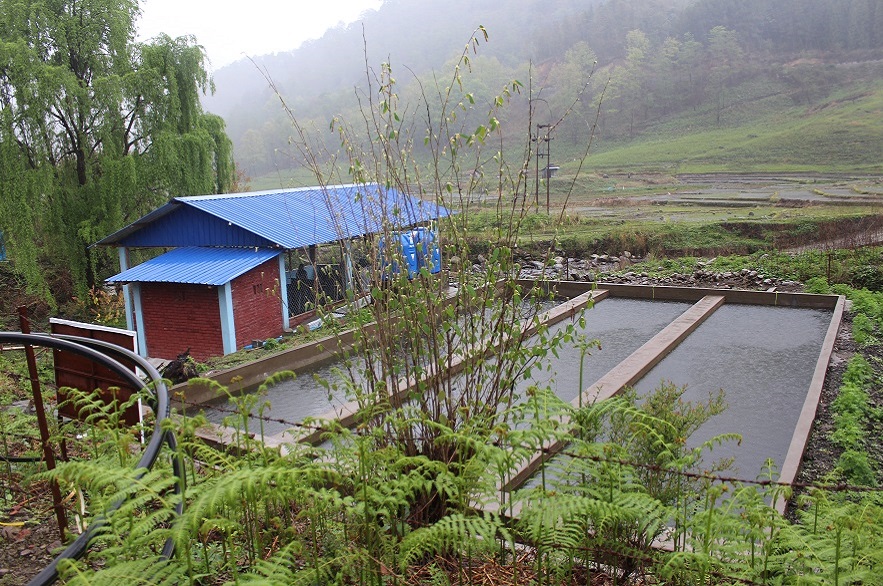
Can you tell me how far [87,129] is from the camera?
1794 centimetres

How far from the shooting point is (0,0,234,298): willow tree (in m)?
16.7

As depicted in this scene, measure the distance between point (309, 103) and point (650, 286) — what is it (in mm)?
89568

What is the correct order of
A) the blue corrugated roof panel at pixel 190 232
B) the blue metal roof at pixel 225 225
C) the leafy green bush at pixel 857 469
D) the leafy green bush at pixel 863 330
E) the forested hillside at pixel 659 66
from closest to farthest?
the leafy green bush at pixel 857 469 < the leafy green bush at pixel 863 330 < the blue metal roof at pixel 225 225 < the blue corrugated roof panel at pixel 190 232 < the forested hillside at pixel 659 66

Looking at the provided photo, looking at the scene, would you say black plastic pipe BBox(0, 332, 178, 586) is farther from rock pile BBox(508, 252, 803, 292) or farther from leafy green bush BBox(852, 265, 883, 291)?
leafy green bush BBox(852, 265, 883, 291)

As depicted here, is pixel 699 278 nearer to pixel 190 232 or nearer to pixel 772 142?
pixel 190 232

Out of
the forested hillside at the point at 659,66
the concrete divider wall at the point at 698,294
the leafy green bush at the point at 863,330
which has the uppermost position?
the forested hillside at the point at 659,66

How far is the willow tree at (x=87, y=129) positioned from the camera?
1667 centimetres

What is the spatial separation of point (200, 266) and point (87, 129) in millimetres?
7181

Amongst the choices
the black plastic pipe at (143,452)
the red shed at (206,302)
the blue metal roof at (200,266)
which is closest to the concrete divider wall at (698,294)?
the red shed at (206,302)

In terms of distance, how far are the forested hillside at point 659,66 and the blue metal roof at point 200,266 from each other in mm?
45578

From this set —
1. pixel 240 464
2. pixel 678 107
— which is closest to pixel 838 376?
pixel 240 464

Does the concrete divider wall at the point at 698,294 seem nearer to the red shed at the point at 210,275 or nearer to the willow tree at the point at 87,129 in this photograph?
the red shed at the point at 210,275

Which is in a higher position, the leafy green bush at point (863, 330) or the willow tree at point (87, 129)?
the willow tree at point (87, 129)

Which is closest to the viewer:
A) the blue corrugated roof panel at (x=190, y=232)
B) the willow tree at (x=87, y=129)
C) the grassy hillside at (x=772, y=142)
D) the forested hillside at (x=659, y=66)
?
the blue corrugated roof panel at (x=190, y=232)
